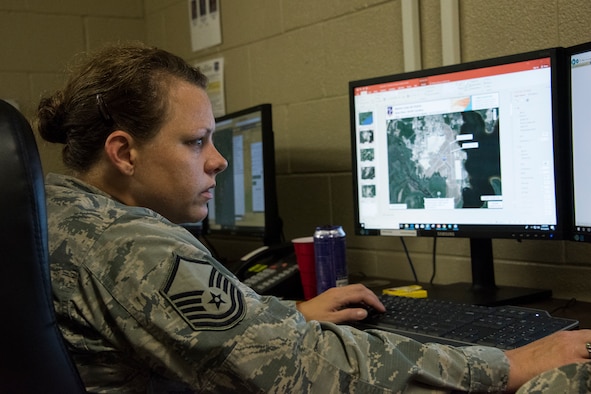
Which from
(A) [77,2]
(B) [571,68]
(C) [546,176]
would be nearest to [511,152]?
(C) [546,176]

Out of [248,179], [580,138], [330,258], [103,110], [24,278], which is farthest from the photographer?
[248,179]

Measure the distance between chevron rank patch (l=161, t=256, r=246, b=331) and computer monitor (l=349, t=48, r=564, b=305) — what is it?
26.4 inches

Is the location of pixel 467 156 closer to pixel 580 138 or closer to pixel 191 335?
pixel 580 138

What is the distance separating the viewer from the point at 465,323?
108 centimetres

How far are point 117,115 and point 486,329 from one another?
2.15 feet

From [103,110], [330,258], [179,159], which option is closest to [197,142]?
[179,159]

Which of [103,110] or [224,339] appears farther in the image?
[103,110]

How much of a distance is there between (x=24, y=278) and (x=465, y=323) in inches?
26.8

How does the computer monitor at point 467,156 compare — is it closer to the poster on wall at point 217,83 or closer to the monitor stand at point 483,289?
the monitor stand at point 483,289

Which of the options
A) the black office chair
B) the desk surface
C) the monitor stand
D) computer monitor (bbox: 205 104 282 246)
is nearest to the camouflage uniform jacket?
the black office chair

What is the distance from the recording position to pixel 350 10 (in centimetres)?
191

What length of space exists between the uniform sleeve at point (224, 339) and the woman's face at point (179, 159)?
→ 0.19 metres

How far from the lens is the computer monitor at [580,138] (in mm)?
1203

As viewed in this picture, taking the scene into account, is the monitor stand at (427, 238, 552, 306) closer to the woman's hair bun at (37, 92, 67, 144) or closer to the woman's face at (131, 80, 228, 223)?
the woman's face at (131, 80, 228, 223)
